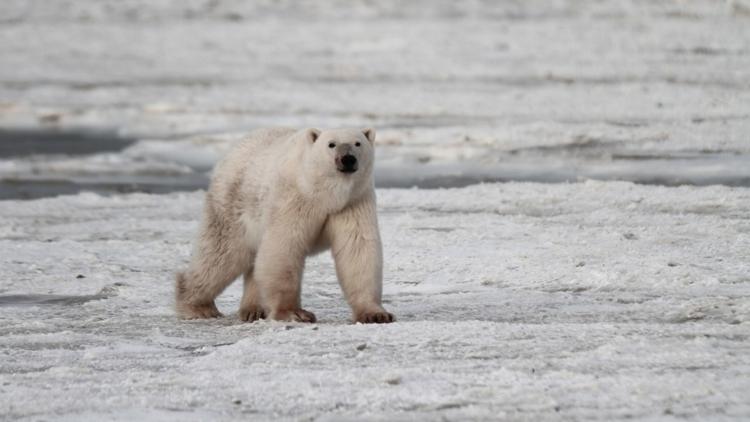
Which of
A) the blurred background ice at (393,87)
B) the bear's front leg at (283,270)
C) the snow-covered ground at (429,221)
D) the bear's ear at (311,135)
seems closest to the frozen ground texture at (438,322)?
the snow-covered ground at (429,221)

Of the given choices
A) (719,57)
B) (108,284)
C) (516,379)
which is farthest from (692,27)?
(516,379)

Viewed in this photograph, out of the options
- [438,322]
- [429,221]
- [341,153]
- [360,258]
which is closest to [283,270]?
[360,258]

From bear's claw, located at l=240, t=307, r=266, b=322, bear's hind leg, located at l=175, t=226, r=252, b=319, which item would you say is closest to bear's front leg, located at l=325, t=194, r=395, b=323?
bear's claw, located at l=240, t=307, r=266, b=322

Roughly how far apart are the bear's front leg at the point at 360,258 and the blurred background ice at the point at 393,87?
480 centimetres

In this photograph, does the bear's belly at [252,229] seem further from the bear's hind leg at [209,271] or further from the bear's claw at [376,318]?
the bear's claw at [376,318]

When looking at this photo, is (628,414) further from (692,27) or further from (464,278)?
(692,27)

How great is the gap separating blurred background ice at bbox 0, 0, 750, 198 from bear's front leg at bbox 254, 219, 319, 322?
4905mm

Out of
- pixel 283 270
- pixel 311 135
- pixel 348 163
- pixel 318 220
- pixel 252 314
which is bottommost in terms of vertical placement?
pixel 252 314

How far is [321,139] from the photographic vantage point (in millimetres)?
6348

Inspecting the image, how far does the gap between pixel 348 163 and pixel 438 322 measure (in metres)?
0.86

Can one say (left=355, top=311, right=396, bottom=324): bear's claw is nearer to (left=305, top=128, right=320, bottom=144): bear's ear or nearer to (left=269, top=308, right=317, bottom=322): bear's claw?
(left=269, top=308, right=317, bottom=322): bear's claw

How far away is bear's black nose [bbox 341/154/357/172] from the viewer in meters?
6.19

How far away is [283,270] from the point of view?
6.32 meters

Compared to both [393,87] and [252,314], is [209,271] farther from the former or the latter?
[393,87]
